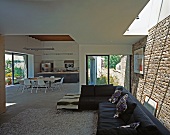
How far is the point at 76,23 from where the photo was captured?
423 cm

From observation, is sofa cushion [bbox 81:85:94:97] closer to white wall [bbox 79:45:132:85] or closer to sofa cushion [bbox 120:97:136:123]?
white wall [bbox 79:45:132:85]

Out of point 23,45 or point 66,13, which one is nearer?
point 66,13

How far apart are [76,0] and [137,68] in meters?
5.03

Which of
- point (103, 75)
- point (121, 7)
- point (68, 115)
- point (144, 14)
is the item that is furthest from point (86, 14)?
point (103, 75)

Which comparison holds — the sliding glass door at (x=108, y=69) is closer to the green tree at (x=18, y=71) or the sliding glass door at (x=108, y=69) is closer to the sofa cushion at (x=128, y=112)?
the sofa cushion at (x=128, y=112)

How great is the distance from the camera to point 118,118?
138 inches

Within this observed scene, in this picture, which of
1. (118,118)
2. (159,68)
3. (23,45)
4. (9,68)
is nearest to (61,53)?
(23,45)

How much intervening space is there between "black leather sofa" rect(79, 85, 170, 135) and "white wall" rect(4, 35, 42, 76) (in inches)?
242

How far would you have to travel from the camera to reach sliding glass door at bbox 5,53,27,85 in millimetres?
12078

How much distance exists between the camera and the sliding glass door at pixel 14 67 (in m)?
12.1

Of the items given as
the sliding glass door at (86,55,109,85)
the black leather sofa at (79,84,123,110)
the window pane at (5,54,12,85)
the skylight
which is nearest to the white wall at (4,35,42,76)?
the window pane at (5,54,12,85)

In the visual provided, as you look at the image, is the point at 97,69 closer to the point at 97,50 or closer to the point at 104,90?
the point at 97,50

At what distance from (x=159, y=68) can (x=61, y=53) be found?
10668 millimetres

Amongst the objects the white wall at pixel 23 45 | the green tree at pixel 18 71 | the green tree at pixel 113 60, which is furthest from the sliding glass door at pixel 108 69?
the green tree at pixel 18 71
